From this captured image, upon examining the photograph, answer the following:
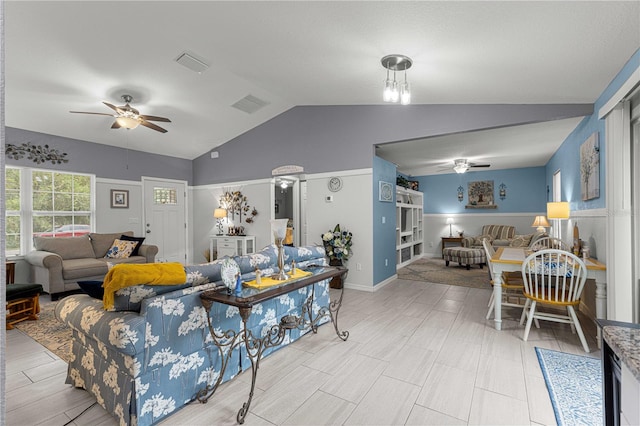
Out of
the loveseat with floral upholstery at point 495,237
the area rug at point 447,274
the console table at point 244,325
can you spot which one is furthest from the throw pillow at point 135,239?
the loveseat with floral upholstery at point 495,237

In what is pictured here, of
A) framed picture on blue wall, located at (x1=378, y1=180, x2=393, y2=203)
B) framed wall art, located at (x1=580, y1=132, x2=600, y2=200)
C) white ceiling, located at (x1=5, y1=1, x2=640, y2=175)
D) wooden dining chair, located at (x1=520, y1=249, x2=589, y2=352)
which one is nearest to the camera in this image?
white ceiling, located at (x1=5, y1=1, x2=640, y2=175)

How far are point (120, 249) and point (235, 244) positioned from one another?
2019mm

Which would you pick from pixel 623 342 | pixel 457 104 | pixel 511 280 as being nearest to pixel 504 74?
pixel 457 104

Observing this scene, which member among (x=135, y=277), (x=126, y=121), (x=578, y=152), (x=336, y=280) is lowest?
(x=336, y=280)

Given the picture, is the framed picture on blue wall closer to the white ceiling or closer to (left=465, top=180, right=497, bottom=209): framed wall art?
the white ceiling

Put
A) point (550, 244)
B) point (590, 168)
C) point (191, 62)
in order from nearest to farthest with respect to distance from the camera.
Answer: point (590, 168) → point (191, 62) → point (550, 244)

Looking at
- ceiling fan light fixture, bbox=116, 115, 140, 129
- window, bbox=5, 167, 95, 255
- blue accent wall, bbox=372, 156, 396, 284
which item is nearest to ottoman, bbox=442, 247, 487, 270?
blue accent wall, bbox=372, 156, 396, 284

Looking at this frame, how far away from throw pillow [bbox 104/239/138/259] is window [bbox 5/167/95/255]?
75cm

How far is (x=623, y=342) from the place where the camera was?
2.80ft

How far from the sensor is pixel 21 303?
3438 mm

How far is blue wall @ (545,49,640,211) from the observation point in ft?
8.05

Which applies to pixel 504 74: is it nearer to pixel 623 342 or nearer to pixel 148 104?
pixel 623 342

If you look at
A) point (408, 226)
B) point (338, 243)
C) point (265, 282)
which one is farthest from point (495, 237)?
point (265, 282)

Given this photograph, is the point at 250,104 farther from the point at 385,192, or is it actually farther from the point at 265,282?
the point at 265,282
